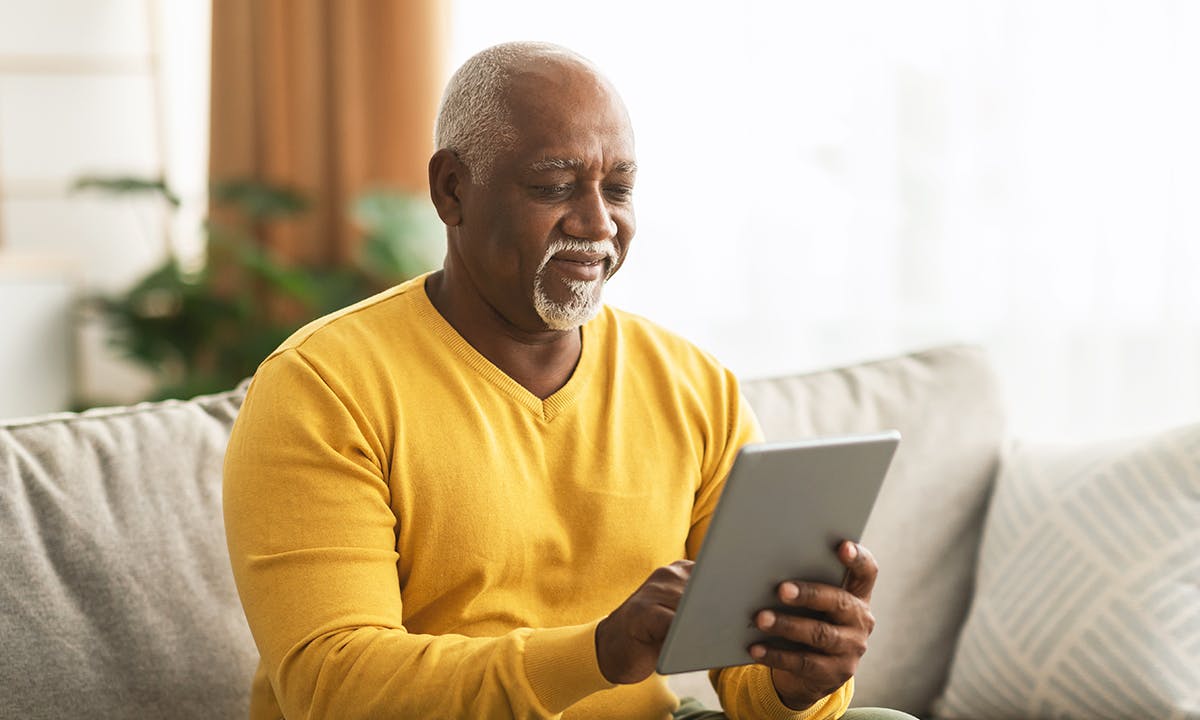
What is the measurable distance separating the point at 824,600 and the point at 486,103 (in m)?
0.64

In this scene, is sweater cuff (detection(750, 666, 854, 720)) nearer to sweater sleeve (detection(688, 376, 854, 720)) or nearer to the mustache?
sweater sleeve (detection(688, 376, 854, 720))

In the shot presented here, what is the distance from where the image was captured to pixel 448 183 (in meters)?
1.53

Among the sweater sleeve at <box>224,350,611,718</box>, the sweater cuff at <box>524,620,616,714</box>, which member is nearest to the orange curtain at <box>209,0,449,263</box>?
the sweater sleeve at <box>224,350,611,718</box>

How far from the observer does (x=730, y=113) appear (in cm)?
352

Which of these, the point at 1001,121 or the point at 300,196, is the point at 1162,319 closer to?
the point at 1001,121

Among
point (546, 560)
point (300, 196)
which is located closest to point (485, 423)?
point (546, 560)

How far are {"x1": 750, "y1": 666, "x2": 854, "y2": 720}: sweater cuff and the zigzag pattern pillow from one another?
1.58 feet

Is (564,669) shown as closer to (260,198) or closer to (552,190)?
(552,190)

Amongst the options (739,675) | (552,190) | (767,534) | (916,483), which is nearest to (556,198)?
(552,190)

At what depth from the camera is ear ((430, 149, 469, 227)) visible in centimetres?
152

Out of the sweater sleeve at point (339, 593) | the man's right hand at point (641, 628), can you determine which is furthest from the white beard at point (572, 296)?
the man's right hand at point (641, 628)

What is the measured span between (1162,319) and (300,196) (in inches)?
89.1

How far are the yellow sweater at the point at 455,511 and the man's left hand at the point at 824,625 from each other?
156 mm

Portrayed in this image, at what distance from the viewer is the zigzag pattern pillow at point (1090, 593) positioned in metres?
A: 1.77
